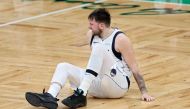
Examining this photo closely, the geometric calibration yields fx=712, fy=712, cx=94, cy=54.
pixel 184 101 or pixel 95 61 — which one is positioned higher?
pixel 95 61

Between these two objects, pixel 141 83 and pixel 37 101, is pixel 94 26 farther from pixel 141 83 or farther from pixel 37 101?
pixel 37 101

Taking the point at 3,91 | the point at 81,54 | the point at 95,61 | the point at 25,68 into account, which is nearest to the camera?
the point at 95,61

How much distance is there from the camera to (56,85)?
606 cm

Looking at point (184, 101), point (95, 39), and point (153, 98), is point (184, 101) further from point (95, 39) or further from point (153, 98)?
point (95, 39)

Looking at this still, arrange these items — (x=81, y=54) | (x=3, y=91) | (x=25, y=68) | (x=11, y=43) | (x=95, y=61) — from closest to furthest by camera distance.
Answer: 1. (x=95, y=61)
2. (x=3, y=91)
3. (x=25, y=68)
4. (x=81, y=54)
5. (x=11, y=43)

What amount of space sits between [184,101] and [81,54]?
2202 millimetres

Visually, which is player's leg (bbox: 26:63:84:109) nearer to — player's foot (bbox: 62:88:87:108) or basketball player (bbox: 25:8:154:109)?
basketball player (bbox: 25:8:154:109)

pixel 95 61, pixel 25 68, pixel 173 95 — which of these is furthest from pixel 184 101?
pixel 25 68

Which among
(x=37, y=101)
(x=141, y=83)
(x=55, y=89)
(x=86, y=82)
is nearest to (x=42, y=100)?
(x=37, y=101)

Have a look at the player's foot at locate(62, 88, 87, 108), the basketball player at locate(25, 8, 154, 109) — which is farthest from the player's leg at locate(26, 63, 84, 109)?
the player's foot at locate(62, 88, 87, 108)

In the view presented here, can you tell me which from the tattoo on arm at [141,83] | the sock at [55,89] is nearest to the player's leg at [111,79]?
the tattoo on arm at [141,83]

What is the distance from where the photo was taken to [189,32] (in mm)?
9148

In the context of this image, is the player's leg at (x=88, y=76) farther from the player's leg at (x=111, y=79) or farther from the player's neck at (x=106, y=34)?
the player's neck at (x=106, y=34)

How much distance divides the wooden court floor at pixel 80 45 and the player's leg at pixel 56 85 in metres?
0.23
